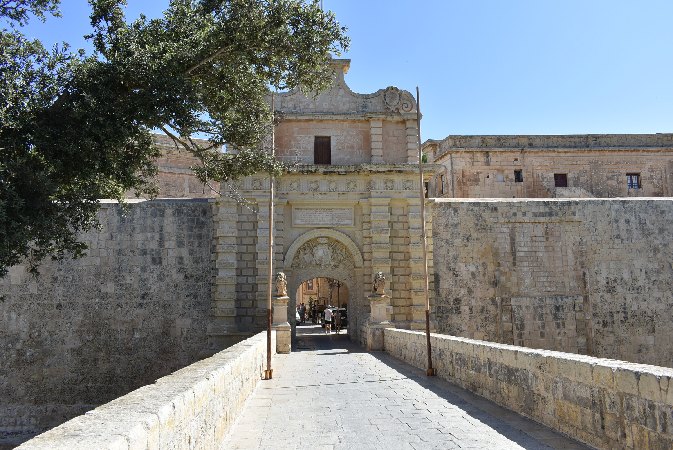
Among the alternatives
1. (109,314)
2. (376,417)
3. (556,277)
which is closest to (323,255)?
(109,314)

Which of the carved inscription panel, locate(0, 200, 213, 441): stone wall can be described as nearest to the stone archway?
the carved inscription panel

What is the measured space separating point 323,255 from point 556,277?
7.06 meters

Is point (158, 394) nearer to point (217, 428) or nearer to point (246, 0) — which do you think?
point (217, 428)

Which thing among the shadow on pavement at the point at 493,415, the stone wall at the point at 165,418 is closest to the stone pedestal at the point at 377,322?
the shadow on pavement at the point at 493,415

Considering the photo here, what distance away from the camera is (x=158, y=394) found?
3.64 metres

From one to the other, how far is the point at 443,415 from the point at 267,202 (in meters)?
10.6

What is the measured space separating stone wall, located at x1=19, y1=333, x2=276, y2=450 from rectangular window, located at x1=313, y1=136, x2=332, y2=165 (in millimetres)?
11222

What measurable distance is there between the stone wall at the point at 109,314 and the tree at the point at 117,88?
21.1ft

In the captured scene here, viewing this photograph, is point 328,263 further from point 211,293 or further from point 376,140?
point 376,140

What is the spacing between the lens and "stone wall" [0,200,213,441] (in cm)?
1527

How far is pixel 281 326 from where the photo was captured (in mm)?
14070

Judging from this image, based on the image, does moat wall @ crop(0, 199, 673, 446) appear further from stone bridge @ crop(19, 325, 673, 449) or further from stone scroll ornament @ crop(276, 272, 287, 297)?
stone bridge @ crop(19, 325, 673, 449)

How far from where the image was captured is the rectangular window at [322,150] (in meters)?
16.6

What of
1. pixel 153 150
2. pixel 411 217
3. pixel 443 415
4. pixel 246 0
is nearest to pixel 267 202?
pixel 411 217
